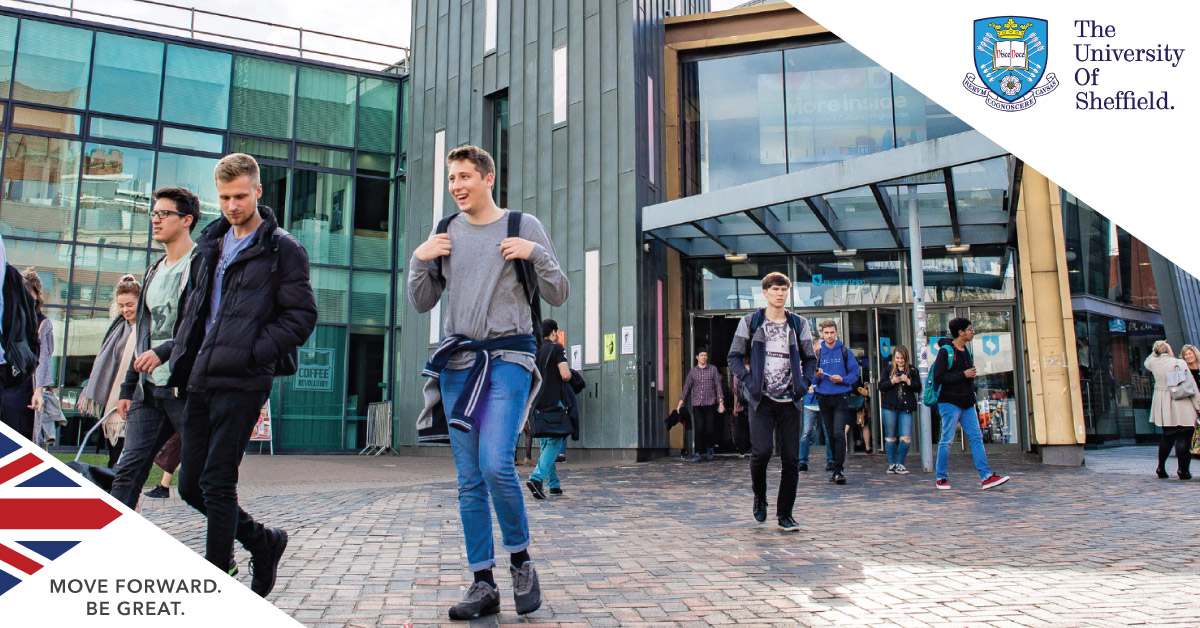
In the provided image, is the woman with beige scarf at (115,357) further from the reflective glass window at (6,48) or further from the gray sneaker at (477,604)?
the reflective glass window at (6,48)

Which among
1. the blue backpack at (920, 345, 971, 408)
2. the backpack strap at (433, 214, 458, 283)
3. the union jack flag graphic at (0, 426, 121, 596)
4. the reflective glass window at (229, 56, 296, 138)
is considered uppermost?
the reflective glass window at (229, 56, 296, 138)

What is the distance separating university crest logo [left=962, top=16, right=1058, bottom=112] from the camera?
9.95 metres

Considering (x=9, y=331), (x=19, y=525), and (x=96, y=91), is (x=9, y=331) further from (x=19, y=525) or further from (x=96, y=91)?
(x=96, y=91)

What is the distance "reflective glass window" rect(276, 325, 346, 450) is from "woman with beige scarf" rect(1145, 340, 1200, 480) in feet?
50.5

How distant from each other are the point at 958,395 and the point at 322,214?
Answer: 15.5m

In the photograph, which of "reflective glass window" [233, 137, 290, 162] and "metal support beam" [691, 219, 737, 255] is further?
"reflective glass window" [233, 137, 290, 162]

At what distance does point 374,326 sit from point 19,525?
57.5ft

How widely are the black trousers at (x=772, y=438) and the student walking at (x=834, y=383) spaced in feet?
13.1

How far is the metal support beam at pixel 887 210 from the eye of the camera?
13008 mm

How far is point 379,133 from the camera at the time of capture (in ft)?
71.3

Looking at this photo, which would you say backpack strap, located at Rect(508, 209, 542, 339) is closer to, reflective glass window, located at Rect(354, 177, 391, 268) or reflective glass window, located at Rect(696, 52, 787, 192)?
reflective glass window, located at Rect(696, 52, 787, 192)

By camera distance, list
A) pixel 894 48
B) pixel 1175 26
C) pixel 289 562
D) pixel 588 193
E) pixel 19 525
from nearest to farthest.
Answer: pixel 19 525, pixel 289 562, pixel 1175 26, pixel 894 48, pixel 588 193

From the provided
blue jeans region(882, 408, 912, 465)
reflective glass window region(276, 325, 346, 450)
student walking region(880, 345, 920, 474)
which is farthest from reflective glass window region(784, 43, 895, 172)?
reflective glass window region(276, 325, 346, 450)

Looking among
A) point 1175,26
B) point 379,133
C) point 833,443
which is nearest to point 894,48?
point 1175,26
